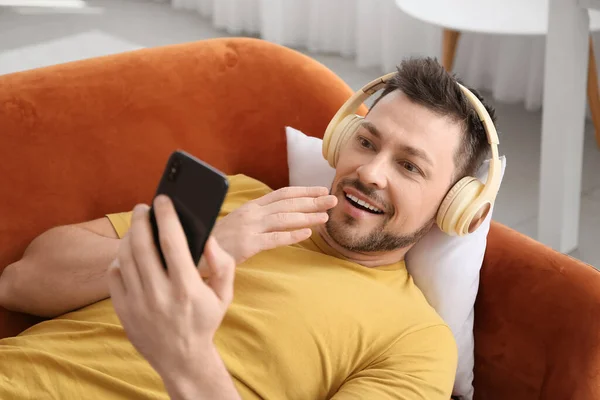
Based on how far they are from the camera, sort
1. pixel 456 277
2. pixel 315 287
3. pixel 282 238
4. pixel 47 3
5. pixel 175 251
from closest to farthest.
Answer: pixel 175 251, pixel 282 238, pixel 315 287, pixel 456 277, pixel 47 3

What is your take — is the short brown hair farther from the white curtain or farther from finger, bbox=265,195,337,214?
the white curtain

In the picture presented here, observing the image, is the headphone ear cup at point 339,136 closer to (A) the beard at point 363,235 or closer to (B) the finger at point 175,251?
(A) the beard at point 363,235

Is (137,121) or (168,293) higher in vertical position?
(168,293)

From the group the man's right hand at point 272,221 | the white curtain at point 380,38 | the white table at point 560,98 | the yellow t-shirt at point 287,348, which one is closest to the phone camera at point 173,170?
the man's right hand at point 272,221

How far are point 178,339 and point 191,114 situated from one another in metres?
0.88

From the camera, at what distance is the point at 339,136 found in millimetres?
1453

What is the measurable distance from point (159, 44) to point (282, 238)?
2.70 m

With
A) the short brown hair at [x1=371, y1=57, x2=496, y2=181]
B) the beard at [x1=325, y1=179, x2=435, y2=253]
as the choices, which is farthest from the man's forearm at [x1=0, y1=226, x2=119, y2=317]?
the short brown hair at [x1=371, y1=57, x2=496, y2=181]

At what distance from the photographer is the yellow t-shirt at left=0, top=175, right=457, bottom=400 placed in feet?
3.89

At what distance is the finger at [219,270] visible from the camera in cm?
82

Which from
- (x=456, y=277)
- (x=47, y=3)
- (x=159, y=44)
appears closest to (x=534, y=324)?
(x=456, y=277)

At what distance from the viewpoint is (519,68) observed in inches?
122

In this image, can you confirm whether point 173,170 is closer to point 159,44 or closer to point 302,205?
point 302,205

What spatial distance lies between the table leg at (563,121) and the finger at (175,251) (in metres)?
1.59
